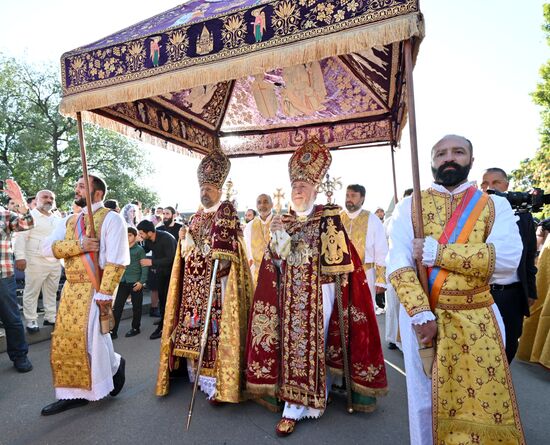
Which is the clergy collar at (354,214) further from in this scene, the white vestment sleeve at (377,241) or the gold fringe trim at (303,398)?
the gold fringe trim at (303,398)

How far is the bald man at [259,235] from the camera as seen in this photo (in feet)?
19.5

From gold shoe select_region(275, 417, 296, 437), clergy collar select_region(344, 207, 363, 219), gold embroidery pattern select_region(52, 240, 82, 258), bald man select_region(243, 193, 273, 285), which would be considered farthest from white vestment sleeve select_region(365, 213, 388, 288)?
gold embroidery pattern select_region(52, 240, 82, 258)

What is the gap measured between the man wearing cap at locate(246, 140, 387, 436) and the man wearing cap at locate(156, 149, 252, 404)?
25 centimetres

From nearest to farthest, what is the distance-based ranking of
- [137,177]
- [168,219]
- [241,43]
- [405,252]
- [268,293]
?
[405,252] < [241,43] < [268,293] < [168,219] < [137,177]

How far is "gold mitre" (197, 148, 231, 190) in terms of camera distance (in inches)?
165

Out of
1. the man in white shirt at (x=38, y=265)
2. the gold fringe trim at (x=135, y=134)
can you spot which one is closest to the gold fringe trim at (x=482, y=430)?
the gold fringe trim at (x=135, y=134)

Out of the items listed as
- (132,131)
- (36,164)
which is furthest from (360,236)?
(36,164)

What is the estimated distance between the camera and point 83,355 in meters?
3.47

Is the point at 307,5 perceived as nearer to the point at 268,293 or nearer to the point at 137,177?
the point at 268,293

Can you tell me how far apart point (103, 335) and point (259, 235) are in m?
3.00

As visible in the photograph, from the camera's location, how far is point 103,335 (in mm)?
3568

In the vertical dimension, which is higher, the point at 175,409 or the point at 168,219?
the point at 168,219

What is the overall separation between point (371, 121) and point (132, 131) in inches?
127

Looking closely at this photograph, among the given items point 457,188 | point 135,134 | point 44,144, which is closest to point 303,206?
point 457,188
